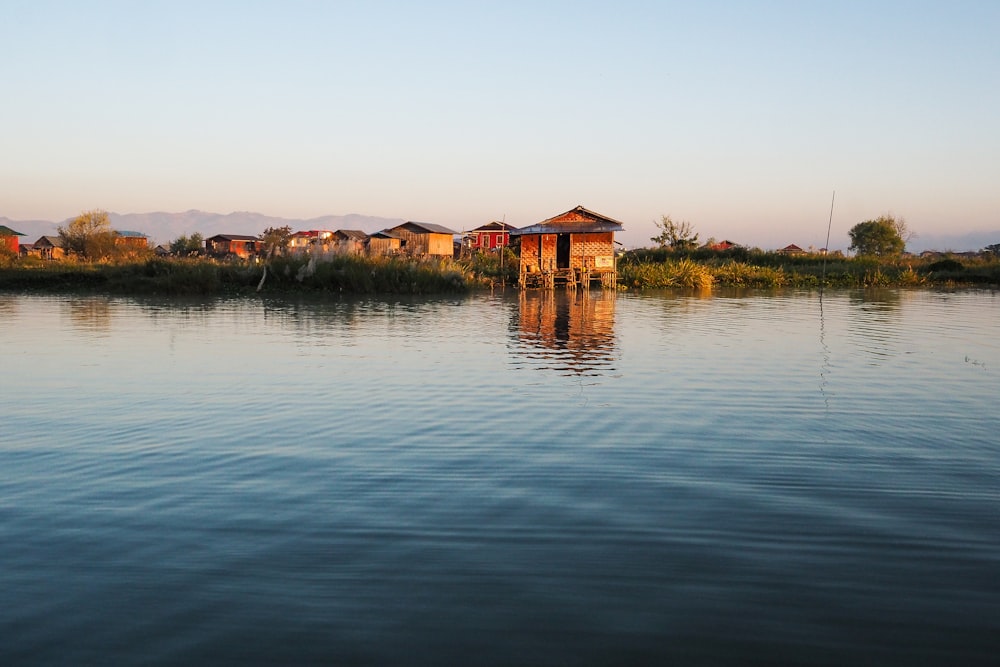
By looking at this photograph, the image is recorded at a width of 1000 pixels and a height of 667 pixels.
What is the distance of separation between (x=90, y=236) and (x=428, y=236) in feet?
94.4

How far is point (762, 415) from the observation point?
28.6ft

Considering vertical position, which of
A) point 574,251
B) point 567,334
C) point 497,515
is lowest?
point 497,515

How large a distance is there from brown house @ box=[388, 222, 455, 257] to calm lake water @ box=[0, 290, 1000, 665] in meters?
64.8

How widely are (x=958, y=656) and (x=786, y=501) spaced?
218cm

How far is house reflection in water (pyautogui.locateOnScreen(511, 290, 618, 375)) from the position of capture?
13281 millimetres

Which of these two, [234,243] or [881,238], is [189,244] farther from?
[881,238]

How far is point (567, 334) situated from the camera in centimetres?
1877

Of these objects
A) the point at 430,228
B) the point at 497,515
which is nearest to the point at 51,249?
the point at 430,228

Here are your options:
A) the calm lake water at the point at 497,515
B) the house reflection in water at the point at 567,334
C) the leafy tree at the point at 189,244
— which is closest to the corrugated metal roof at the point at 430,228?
the leafy tree at the point at 189,244

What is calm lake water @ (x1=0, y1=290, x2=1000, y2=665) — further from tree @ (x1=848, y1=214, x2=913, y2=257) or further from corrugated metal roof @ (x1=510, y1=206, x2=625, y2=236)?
tree @ (x1=848, y1=214, x2=913, y2=257)

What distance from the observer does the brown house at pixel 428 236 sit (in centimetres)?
7656

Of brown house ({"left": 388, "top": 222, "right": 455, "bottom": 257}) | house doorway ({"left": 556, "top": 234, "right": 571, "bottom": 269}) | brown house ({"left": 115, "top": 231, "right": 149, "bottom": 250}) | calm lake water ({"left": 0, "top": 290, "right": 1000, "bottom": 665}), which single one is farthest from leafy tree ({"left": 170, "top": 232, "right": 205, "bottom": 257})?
calm lake water ({"left": 0, "top": 290, "right": 1000, "bottom": 665})

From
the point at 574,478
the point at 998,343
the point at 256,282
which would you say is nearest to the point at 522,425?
the point at 574,478

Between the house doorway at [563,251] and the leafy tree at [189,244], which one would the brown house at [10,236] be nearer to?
the leafy tree at [189,244]
